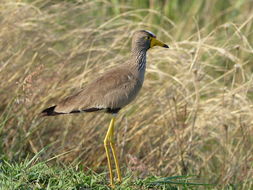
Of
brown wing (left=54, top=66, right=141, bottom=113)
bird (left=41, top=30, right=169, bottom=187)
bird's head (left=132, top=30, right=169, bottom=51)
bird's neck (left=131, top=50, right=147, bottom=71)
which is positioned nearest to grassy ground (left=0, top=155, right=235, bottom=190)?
bird (left=41, top=30, right=169, bottom=187)

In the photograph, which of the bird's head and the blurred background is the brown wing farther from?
the blurred background

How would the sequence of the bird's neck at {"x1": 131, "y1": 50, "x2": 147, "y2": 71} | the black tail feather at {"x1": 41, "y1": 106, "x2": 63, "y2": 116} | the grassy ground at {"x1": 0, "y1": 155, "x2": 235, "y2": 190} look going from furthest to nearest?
the bird's neck at {"x1": 131, "y1": 50, "x2": 147, "y2": 71}
the black tail feather at {"x1": 41, "y1": 106, "x2": 63, "y2": 116}
the grassy ground at {"x1": 0, "y1": 155, "x2": 235, "y2": 190}

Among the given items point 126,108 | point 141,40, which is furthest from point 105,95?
point 126,108

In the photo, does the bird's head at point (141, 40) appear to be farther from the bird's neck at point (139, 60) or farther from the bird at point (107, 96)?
→ the bird at point (107, 96)

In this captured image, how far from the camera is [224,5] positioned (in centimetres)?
847

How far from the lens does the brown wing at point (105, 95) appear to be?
13.7ft

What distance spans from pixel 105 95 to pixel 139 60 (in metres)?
0.45

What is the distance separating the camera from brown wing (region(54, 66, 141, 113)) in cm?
417

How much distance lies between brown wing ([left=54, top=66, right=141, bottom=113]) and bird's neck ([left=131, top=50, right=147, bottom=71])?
186mm

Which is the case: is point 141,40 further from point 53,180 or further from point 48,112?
point 53,180

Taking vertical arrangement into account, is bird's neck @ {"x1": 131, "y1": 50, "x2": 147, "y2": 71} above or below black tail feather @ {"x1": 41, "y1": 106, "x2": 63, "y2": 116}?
above

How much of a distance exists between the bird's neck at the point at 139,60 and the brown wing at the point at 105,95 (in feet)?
0.61

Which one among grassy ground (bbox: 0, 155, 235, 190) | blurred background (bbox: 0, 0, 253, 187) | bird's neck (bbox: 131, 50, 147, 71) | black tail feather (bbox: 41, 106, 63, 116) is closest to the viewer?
grassy ground (bbox: 0, 155, 235, 190)

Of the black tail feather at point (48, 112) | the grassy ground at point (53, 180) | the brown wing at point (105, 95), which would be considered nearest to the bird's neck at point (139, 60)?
the brown wing at point (105, 95)
